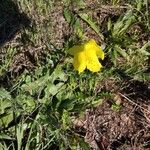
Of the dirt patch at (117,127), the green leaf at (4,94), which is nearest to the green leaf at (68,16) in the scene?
the dirt patch at (117,127)

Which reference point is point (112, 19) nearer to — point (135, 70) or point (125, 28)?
point (125, 28)

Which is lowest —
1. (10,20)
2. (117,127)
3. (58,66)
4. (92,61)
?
(117,127)

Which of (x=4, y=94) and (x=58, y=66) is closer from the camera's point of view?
(x=4, y=94)

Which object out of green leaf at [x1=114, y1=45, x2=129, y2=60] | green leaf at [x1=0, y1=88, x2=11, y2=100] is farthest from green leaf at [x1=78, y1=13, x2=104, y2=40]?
green leaf at [x1=0, y1=88, x2=11, y2=100]

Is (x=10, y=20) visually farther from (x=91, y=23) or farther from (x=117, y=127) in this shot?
(x=117, y=127)

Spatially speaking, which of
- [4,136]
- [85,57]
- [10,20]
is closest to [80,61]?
[85,57]

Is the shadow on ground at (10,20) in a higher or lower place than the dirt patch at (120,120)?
higher

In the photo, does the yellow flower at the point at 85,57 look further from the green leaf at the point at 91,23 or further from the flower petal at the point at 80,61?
the green leaf at the point at 91,23
